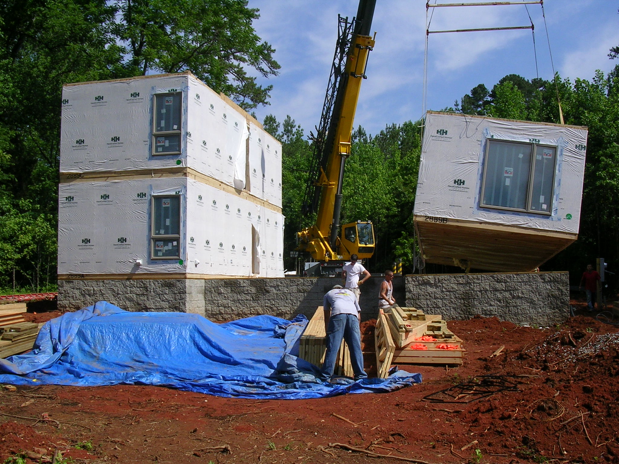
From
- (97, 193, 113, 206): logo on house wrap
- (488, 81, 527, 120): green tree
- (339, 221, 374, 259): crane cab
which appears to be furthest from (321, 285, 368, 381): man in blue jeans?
(488, 81, 527, 120): green tree

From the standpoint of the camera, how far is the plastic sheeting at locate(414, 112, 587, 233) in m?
10.9

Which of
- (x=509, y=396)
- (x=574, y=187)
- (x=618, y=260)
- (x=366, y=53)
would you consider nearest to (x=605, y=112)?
(x=618, y=260)

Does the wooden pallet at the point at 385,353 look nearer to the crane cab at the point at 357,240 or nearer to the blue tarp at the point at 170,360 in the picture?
the blue tarp at the point at 170,360

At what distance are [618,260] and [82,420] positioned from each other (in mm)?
24057

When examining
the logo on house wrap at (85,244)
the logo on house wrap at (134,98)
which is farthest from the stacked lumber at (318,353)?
the logo on house wrap at (134,98)

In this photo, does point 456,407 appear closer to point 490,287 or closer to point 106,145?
point 490,287

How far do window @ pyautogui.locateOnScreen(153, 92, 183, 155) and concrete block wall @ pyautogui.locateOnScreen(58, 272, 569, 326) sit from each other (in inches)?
137

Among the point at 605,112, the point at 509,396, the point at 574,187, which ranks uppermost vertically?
the point at 605,112

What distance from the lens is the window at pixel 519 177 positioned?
10.9 m

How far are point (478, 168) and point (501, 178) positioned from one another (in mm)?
541

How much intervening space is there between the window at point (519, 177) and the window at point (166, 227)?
7.53 meters

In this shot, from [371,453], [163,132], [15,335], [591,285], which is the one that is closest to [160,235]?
[163,132]

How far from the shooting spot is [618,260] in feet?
77.2

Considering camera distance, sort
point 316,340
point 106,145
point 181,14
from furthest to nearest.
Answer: point 181,14 → point 106,145 → point 316,340
